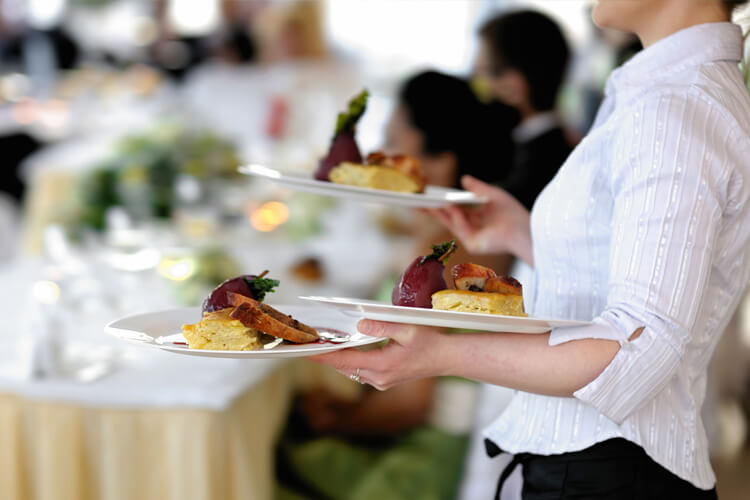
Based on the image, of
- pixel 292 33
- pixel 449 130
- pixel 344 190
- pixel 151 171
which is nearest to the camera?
pixel 344 190

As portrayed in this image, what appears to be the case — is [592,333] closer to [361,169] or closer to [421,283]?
[421,283]

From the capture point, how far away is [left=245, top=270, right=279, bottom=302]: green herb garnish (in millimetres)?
830

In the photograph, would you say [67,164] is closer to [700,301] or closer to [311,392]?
[311,392]

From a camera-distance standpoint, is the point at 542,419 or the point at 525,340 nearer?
the point at 525,340

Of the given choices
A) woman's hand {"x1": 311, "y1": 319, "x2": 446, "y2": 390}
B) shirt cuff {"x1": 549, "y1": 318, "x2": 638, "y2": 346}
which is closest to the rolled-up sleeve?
shirt cuff {"x1": 549, "y1": 318, "x2": 638, "y2": 346}

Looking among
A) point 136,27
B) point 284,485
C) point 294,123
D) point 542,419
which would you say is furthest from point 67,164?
point 136,27

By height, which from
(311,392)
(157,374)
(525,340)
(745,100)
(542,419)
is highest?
(745,100)

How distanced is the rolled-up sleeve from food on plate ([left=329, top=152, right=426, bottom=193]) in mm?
492

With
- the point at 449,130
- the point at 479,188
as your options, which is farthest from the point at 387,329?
the point at 449,130

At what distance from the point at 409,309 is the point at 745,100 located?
18.4 inches

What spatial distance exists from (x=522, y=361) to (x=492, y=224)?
0.50 meters

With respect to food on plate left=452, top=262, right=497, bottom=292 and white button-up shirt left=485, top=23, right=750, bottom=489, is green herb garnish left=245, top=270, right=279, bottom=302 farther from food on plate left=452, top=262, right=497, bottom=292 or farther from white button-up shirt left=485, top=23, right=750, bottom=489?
white button-up shirt left=485, top=23, right=750, bottom=489

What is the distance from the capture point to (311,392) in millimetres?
2070

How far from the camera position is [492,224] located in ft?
4.10
